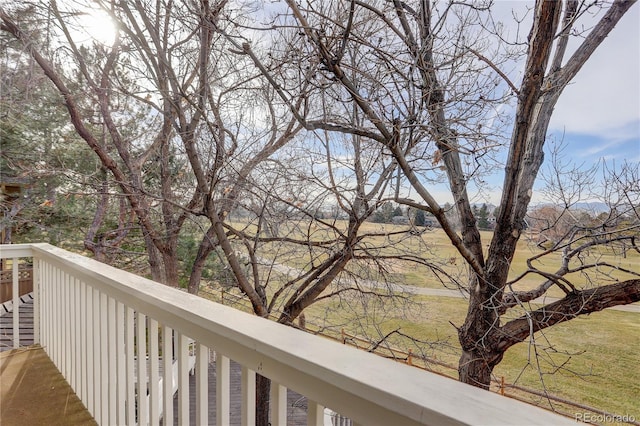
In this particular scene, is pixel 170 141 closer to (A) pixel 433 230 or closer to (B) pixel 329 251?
(B) pixel 329 251

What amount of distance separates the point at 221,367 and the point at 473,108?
10.9 ft

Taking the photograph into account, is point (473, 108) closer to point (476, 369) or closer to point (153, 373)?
point (476, 369)

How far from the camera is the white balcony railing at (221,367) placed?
53 centimetres

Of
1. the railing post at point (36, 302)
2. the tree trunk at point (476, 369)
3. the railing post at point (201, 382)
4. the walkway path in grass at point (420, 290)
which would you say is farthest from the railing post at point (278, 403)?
the walkway path in grass at point (420, 290)

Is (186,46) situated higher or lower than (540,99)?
higher

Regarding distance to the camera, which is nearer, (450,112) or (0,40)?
(450,112)

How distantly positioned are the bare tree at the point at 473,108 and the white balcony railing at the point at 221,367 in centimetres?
196

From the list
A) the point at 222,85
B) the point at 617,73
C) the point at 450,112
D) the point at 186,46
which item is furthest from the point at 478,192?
the point at 186,46

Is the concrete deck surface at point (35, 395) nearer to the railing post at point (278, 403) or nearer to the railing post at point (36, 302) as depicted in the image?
the railing post at point (36, 302)

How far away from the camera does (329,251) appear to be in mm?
4512

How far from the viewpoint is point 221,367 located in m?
0.93

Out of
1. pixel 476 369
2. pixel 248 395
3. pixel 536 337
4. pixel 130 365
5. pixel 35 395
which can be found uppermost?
pixel 248 395

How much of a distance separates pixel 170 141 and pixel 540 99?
174 inches

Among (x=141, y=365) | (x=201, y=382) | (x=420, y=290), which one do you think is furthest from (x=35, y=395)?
(x=420, y=290)
